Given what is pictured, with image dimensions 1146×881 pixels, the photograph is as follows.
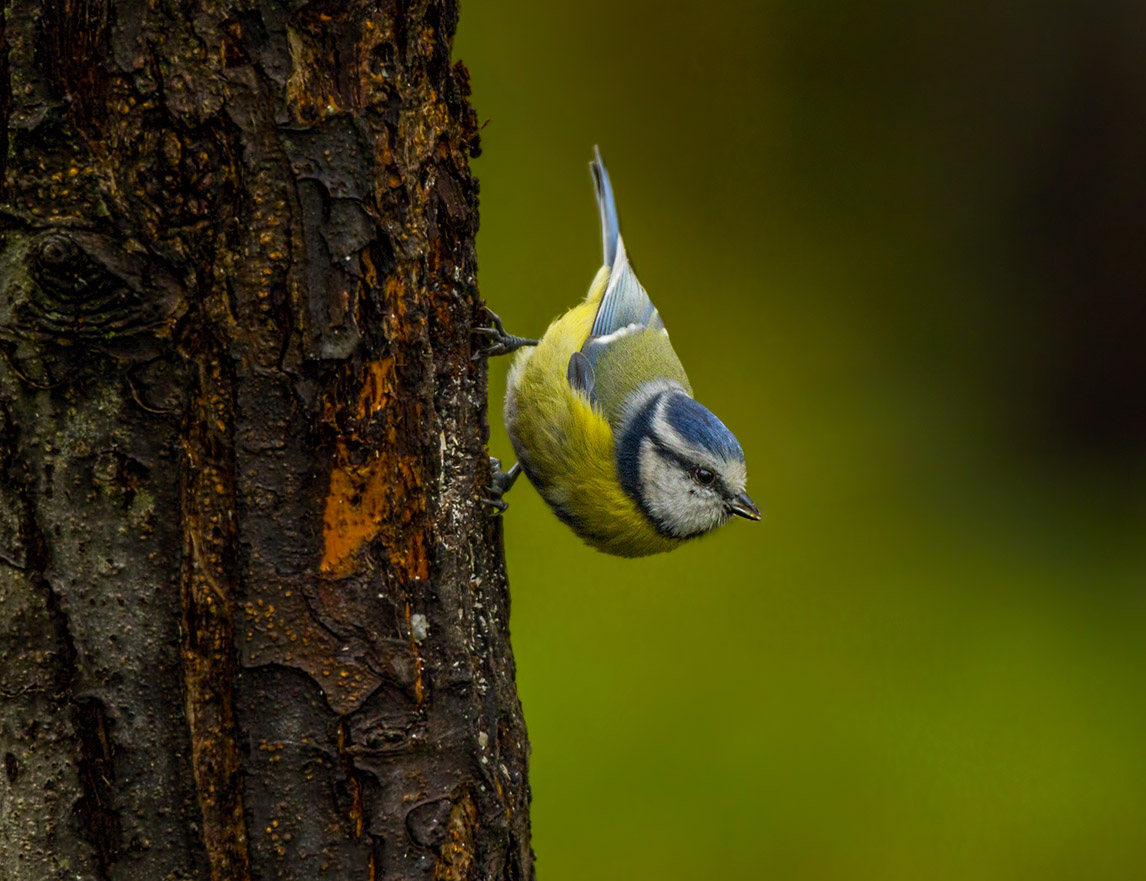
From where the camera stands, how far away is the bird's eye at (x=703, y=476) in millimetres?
2135

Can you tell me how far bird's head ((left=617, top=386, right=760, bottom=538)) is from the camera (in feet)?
6.97

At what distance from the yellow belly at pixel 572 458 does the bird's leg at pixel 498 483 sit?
0.22ft

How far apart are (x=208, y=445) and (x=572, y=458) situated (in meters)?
1.15

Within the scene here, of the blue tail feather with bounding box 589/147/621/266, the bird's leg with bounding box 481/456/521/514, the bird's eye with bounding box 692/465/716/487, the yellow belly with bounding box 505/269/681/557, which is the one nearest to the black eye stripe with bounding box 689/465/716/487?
the bird's eye with bounding box 692/465/716/487

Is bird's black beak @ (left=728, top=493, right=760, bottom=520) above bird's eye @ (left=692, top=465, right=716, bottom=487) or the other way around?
the other way around

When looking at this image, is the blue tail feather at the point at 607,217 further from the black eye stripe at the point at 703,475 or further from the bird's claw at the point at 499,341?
the black eye stripe at the point at 703,475

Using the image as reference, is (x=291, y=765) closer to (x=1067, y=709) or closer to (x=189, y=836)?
(x=189, y=836)

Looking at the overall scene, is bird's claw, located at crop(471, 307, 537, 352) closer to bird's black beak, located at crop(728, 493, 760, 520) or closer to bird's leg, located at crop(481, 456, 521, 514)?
bird's leg, located at crop(481, 456, 521, 514)

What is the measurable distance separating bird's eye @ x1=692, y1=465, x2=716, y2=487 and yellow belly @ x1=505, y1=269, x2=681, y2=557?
0.14 meters

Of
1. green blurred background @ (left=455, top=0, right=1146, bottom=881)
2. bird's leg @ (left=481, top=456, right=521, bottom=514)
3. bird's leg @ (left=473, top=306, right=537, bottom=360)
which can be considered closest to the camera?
bird's leg @ (left=481, top=456, right=521, bottom=514)

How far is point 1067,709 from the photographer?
11.6 feet

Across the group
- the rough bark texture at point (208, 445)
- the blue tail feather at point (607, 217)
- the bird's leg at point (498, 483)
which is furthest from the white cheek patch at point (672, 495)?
the rough bark texture at point (208, 445)

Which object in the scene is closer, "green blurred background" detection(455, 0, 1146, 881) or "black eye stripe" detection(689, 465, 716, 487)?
"black eye stripe" detection(689, 465, 716, 487)

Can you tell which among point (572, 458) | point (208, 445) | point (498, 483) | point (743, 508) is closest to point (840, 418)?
point (743, 508)
